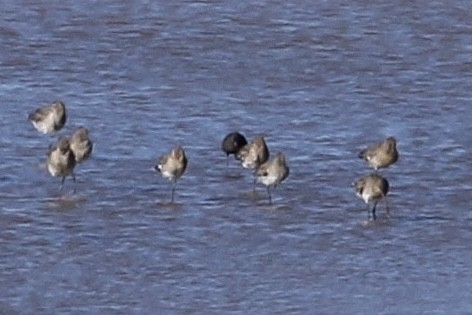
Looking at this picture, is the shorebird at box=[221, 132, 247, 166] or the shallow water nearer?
the shallow water

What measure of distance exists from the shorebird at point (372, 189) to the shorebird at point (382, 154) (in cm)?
41

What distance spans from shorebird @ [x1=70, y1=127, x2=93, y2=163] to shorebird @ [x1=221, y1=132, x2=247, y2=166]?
3.00ft

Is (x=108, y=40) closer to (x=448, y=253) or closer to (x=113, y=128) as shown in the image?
(x=113, y=128)

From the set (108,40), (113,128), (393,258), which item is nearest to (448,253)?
(393,258)

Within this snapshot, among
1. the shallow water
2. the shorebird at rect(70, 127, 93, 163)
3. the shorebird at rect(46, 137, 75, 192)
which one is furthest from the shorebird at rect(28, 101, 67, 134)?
the shorebird at rect(46, 137, 75, 192)

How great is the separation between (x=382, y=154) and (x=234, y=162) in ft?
3.50

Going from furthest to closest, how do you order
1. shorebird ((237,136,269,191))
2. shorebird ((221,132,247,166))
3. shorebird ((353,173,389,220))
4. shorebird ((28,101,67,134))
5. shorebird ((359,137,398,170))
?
shorebird ((28,101,67,134)) → shorebird ((221,132,247,166)) → shorebird ((237,136,269,191)) → shorebird ((359,137,398,170)) → shorebird ((353,173,389,220))

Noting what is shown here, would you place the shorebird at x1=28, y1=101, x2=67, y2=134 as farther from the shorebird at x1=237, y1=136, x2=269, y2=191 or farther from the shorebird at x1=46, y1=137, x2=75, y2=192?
the shorebird at x1=237, y1=136, x2=269, y2=191

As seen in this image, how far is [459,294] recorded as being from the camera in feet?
38.4

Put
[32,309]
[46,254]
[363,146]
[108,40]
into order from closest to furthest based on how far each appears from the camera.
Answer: [32,309] < [46,254] < [363,146] < [108,40]

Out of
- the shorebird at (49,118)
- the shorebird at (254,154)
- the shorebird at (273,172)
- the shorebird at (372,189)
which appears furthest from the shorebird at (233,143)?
the shorebird at (49,118)

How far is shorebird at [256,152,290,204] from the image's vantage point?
1355 cm

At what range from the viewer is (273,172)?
13.5m

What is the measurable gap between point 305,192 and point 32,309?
2.83m
